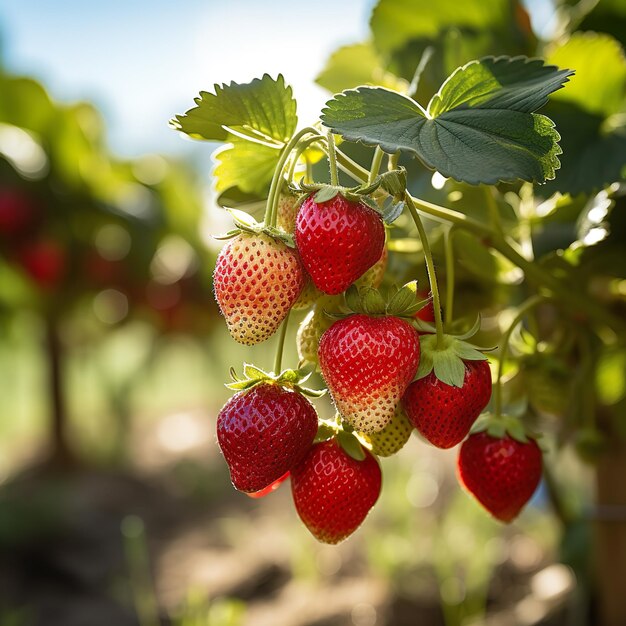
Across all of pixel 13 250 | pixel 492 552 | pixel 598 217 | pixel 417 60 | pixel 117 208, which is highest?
pixel 417 60

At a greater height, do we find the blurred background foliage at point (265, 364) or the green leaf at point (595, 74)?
the green leaf at point (595, 74)

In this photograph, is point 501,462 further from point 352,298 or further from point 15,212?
point 15,212

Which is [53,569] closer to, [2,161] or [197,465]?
[197,465]

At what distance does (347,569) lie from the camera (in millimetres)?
2039

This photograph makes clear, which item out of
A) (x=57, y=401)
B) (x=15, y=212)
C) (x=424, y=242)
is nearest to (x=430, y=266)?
(x=424, y=242)

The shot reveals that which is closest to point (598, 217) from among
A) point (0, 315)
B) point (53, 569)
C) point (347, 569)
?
point (347, 569)

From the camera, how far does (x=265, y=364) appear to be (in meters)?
3.68

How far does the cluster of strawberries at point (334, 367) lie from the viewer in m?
0.47

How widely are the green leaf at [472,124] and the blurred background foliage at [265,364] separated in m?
Answer: 0.13

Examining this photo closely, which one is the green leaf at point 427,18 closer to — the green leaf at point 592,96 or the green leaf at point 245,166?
the green leaf at point 592,96

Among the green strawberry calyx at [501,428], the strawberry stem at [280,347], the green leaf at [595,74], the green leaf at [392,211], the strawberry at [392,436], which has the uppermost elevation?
the green leaf at [595,74]

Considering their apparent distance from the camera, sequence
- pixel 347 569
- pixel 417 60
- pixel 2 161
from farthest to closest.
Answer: pixel 2 161, pixel 347 569, pixel 417 60

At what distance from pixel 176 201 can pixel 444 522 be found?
1.43 meters

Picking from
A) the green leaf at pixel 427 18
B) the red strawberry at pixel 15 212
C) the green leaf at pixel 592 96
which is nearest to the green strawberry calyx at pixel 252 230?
the green leaf at pixel 592 96
